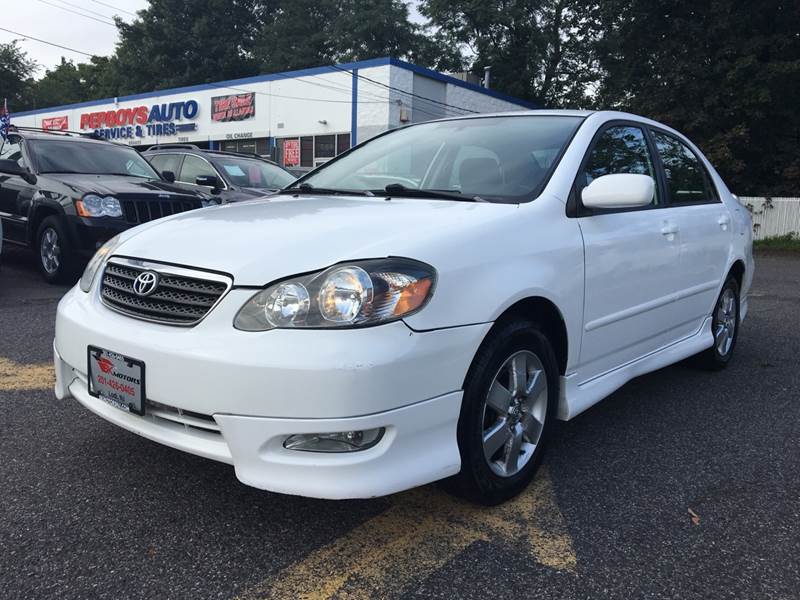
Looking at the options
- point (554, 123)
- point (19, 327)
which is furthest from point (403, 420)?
point (19, 327)

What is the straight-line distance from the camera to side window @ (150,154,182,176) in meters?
9.60

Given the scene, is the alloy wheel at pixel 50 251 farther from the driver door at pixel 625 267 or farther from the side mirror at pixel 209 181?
the driver door at pixel 625 267

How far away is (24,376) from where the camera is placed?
3.92 metres

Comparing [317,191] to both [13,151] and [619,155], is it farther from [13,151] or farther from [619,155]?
[13,151]

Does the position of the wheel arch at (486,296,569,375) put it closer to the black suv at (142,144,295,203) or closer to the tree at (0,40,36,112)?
the black suv at (142,144,295,203)

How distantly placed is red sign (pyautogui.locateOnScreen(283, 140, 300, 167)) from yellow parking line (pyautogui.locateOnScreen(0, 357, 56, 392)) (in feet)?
66.5

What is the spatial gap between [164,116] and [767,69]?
22153 mm

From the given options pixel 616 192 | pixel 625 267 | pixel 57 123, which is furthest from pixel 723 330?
pixel 57 123

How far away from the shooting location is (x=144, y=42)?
44.2 m

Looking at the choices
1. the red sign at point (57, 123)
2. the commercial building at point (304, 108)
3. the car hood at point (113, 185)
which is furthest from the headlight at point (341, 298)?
the red sign at point (57, 123)

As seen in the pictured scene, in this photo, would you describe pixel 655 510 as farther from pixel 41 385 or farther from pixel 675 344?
pixel 41 385

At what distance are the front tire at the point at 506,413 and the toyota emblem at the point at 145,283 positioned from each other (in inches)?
44.4

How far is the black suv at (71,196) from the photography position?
6746 millimetres

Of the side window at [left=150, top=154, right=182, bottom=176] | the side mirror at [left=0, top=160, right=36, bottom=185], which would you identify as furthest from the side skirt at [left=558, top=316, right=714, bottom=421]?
the side window at [left=150, top=154, right=182, bottom=176]
